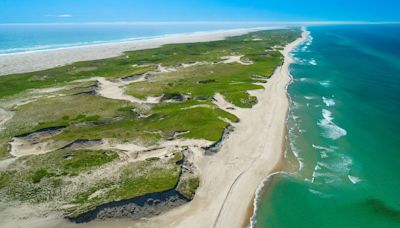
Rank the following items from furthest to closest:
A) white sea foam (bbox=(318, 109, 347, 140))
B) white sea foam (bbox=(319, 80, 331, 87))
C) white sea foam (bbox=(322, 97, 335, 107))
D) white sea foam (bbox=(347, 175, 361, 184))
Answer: white sea foam (bbox=(319, 80, 331, 87)) → white sea foam (bbox=(322, 97, 335, 107)) → white sea foam (bbox=(318, 109, 347, 140)) → white sea foam (bbox=(347, 175, 361, 184))

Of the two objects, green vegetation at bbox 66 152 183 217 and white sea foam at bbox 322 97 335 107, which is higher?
green vegetation at bbox 66 152 183 217

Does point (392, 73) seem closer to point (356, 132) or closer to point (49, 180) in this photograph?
point (356, 132)

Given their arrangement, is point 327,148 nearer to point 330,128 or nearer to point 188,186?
point 330,128

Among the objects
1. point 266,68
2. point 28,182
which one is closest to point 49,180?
point 28,182

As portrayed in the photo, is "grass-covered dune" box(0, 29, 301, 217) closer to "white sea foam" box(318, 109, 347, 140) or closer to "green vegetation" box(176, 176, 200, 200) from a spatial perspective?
"green vegetation" box(176, 176, 200, 200)

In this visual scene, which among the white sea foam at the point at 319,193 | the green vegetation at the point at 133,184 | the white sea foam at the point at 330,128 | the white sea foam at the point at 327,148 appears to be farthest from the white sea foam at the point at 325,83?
the green vegetation at the point at 133,184

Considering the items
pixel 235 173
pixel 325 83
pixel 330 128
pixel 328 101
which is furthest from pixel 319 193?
pixel 325 83

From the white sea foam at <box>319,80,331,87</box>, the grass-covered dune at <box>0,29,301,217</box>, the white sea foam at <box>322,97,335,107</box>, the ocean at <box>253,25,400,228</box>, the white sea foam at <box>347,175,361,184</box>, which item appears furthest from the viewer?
the white sea foam at <box>319,80,331,87</box>

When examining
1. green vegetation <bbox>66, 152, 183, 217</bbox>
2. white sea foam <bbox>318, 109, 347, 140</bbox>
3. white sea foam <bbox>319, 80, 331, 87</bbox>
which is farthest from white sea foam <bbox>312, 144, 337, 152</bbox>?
white sea foam <bbox>319, 80, 331, 87</bbox>

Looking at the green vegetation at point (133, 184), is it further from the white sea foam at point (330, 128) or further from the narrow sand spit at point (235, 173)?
the white sea foam at point (330, 128)
